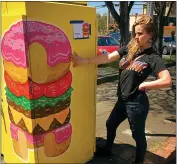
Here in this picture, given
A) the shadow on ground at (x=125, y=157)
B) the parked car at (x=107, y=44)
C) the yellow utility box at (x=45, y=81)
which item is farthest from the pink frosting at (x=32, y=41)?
the parked car at (x=107, y=44)

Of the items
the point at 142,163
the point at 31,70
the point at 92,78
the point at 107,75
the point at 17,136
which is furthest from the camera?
the point at 107,75

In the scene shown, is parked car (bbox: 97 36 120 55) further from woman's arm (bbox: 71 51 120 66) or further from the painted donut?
the painted donut

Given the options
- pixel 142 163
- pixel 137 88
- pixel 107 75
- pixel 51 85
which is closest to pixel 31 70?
pixel 51 85

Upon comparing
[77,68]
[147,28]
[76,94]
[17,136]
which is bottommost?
[17,136]

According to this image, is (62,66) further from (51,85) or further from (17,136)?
(17,136)

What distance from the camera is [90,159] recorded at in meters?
3.32

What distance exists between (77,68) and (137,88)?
648 mm

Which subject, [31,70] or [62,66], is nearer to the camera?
[31,70]

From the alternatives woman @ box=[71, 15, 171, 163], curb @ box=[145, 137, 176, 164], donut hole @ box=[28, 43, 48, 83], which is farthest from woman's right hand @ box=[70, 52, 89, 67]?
curb @ box=[145, 137, 176, 164]

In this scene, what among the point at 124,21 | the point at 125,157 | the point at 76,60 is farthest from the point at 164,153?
the point at 124,21

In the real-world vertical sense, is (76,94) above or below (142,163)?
above

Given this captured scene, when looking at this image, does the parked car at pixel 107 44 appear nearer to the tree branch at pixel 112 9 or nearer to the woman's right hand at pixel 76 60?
the tree branch at pixel 112 9

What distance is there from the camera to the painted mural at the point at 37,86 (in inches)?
91.7

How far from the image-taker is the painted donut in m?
2.29
